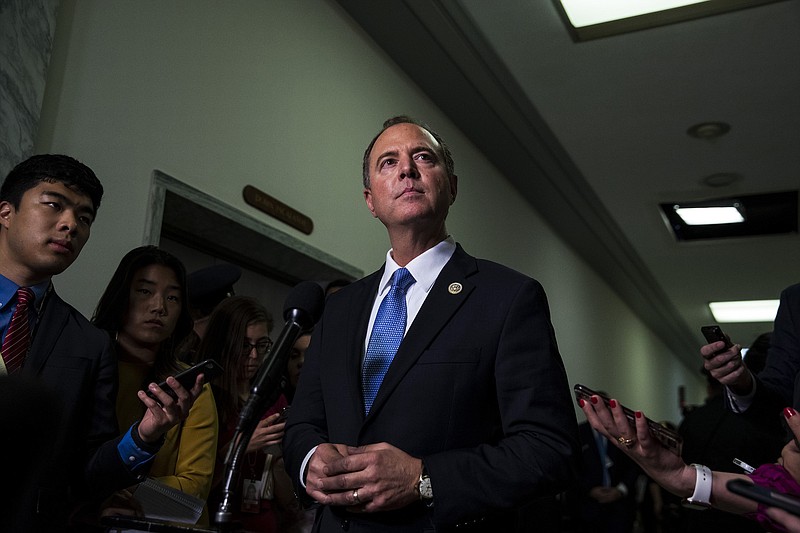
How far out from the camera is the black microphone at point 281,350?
1.24 metres

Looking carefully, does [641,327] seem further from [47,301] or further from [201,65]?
[47,301]

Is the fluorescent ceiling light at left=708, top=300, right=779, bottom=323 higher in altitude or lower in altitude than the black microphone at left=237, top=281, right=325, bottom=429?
higher

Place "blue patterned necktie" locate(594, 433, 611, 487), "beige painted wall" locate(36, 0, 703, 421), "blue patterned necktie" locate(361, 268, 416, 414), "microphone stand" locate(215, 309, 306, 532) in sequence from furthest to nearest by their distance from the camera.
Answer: "blue patterned necktie" locate(594, 433, 611, 487), "beige painted wall" locate(36, 0, 703, 421), "blue patterned necktie" locate(361, 268, 416, 414), "microphone stand" locate(215, 309, 306, 532)

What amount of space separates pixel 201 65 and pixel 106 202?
0.89 metres

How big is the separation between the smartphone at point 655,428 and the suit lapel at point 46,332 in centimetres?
121

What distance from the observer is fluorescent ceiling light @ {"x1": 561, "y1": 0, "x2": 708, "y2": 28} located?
14.6ft

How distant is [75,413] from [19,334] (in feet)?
0.74

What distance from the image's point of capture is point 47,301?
1866 mm

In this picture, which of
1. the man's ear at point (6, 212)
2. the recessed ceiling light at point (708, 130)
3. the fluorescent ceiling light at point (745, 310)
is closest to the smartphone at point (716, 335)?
the man's ear at point (6, 212)

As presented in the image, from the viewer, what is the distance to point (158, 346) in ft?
7.93

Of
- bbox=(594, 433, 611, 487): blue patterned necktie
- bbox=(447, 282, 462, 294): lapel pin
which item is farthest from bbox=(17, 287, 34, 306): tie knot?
bbox=(594, 433, 611, 487): blue patterned necktie

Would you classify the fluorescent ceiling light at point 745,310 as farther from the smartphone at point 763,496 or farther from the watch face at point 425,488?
the smartphone at point 763,496

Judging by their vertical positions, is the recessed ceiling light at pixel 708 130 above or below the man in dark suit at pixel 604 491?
above

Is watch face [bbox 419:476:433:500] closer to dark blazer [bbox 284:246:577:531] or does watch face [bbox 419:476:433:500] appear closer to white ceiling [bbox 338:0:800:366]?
dark blazer [bbox 284:246:577:531]
